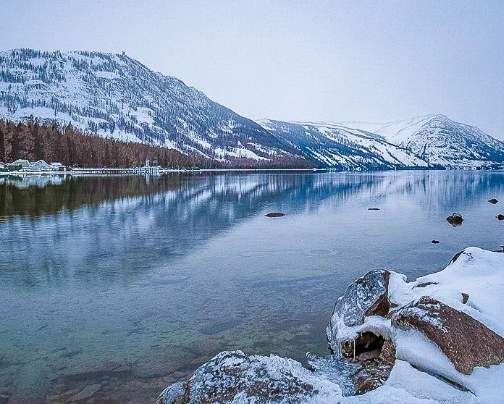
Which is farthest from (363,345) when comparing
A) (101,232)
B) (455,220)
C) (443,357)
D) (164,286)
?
(455,220)

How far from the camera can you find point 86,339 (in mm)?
12812

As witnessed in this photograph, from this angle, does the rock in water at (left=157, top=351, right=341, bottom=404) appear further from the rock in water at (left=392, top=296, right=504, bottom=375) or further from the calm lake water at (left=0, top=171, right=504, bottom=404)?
the rock in water at (left=392, top=296, right=504, bottom=375)

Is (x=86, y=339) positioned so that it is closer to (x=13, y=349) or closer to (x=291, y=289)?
(x=13, y=349)

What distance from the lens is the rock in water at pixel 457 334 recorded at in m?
8.56

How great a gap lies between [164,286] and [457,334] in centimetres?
1282

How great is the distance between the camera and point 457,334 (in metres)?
8.84

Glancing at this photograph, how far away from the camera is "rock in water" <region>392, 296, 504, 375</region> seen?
8.56 meters

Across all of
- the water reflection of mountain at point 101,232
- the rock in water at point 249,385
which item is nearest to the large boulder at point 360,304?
the rock in water at point 249,385

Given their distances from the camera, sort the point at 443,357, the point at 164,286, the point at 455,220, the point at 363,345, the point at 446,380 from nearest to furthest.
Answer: the point at 446,380, the point at 443,357, the point at 363,345, the point at 164,286, the point at 455,220

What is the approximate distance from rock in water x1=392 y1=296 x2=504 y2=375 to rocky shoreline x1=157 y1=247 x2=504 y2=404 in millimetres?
20

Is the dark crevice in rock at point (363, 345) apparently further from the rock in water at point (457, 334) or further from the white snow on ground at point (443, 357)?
the rock in water at point (457, 334)

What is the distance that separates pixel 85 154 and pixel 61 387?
17090 centimetres

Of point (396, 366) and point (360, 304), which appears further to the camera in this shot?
point (360, 304)

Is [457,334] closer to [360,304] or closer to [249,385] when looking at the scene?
[360,304]
